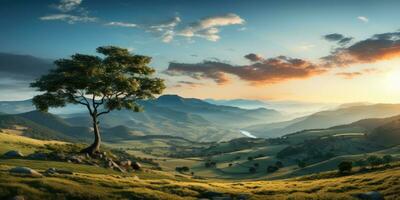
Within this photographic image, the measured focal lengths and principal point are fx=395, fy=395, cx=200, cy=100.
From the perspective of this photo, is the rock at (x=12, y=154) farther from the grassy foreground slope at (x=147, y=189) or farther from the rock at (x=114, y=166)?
the grassy foreground slope at (x=147, y=189)

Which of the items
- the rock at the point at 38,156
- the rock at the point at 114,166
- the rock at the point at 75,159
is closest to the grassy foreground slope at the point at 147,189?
the rock at the point at 38,156

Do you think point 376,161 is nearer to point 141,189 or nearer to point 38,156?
point 141,189

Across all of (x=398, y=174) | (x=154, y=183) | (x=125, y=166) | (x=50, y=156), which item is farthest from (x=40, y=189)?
(x=398, y=174)

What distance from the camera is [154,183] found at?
60.8 m

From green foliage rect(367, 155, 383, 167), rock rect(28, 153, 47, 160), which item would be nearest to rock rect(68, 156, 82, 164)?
rock rect(28, 153, 47, 160)

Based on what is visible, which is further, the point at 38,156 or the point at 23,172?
the point at 38,156

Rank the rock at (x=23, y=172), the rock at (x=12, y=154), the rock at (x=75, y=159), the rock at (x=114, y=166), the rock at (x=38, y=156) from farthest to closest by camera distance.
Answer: the rock at (x=114, y=166), the rock at (x=75, y=159), the rock at (x=38, y=156), the rock at (x=12, y=154), the rock at (x=23, y=172)

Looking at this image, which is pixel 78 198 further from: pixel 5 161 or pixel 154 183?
pixel 5 161

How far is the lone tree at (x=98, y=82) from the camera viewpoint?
88688 millimetres

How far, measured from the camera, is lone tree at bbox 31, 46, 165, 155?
88.7 meters

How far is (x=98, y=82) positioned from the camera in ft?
291

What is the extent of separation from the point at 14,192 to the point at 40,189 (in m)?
2.88

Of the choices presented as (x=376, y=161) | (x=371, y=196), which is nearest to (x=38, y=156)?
(x=371, y=196)

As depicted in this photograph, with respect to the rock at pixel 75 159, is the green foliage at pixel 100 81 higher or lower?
higher
